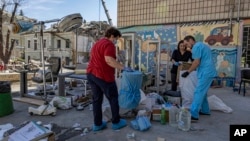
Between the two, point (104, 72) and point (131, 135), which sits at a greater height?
point (104, 72)

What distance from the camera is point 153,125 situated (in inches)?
144

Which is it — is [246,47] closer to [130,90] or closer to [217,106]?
[217,106]

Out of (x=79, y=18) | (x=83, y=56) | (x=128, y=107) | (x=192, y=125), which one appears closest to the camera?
(x=192, y=125)

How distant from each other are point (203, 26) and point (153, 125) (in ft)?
20.2

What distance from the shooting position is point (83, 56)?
83.6 feet

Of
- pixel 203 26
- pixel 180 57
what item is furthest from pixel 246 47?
pixel 180 57

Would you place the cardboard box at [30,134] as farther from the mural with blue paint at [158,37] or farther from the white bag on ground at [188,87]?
the mural with blue paint at [158,37]

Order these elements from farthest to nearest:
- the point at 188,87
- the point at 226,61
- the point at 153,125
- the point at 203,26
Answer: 1. the point at 203,26
2. the point at 226,61
3. the point at 188,87
4. the point at 153,125

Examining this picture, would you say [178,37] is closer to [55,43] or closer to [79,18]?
[79,18]

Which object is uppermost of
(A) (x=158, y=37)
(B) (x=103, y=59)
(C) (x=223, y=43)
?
(A) (x=158, y=37)

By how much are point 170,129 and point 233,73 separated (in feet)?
18.8

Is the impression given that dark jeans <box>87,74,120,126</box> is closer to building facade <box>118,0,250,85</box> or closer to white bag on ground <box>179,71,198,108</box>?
white bag on ground <box>179,71,198,108</box>

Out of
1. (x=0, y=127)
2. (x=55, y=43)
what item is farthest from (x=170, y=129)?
(x=55, y=43)

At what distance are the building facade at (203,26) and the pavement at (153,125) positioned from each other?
10.2ft
